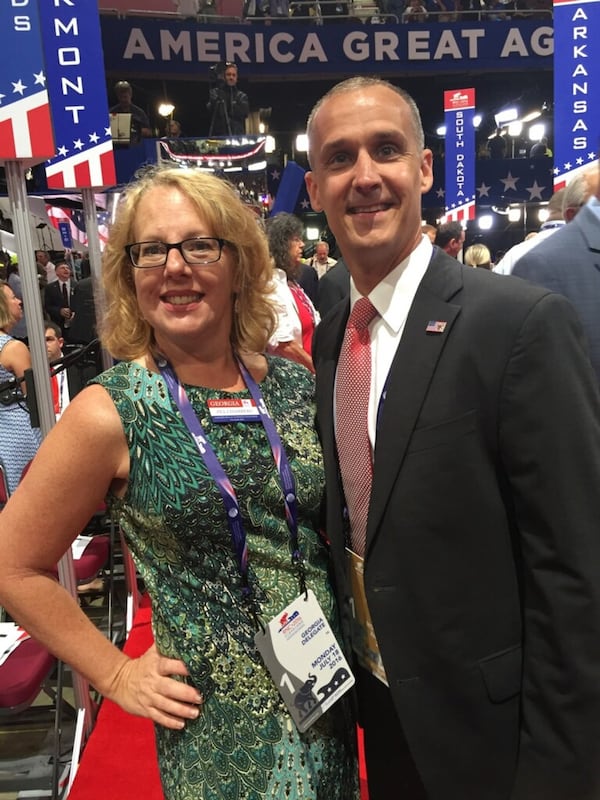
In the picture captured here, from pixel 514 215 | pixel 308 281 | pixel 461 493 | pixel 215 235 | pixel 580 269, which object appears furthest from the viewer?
pixel 514 215

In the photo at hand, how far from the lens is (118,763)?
2.53m

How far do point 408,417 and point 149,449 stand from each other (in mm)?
463

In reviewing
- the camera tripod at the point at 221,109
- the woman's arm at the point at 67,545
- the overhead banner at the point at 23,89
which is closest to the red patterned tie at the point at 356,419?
the woman's arm at the point at 67,545

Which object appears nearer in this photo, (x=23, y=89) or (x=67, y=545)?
(x=67, y=545)

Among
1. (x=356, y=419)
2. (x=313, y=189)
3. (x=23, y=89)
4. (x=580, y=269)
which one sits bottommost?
(x=356, y=419)

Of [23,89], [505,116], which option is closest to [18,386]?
[23,89]

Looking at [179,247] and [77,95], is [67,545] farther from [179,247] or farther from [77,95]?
[77,95]

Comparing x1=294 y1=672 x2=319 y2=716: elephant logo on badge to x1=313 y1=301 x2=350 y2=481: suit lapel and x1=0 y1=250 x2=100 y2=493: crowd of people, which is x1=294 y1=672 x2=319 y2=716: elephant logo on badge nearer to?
x1=313 y1=301 x2=350 y2=481: suit lapel

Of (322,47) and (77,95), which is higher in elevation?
(322,47)

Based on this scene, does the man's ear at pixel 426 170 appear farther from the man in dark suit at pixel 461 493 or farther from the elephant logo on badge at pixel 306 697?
the elephant logo on badge at pixel 306 697

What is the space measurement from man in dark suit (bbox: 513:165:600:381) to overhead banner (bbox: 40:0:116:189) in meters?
2.23

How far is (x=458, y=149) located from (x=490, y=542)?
11.0 m

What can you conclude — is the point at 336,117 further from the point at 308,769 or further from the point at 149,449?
the point at 308,769

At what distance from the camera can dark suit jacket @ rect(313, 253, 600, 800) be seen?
1067 mm
